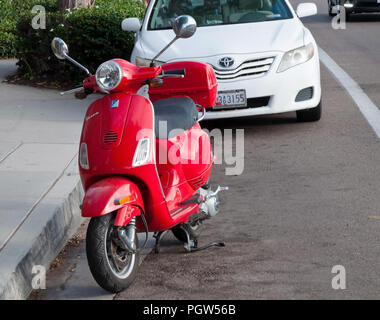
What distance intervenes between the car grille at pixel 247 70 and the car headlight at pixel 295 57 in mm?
136

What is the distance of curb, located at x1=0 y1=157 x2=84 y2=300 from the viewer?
15.4 feet

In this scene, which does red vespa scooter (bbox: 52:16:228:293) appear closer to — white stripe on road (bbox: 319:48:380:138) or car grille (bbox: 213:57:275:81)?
car grille (bbox: 213:57:275:81)

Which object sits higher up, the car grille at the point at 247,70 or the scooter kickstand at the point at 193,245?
the scooter kickstand at the point at 193,245

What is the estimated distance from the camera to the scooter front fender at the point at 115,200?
14.7 feet

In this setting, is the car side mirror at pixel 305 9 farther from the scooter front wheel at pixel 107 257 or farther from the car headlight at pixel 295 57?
the scooter front wheel at pixel 107 257

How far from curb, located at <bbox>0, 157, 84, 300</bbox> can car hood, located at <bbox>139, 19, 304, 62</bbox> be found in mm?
2413

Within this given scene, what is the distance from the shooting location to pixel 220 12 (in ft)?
31.6

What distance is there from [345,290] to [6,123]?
17.9ft

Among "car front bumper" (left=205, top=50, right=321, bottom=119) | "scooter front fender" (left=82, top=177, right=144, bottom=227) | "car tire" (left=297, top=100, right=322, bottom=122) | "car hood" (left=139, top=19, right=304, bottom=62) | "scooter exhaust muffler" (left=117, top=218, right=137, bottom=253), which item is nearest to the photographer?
"scooter front fender" (left=82, top=177, right=144, bottom=227)

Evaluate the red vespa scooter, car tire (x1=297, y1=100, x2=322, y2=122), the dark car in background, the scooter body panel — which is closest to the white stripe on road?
car tire (x1=297, y1=100, x2=322, y2=122)

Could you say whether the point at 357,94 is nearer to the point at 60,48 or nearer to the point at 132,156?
the point at 60,48

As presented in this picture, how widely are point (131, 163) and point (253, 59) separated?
421 cm

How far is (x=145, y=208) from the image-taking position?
4.91m

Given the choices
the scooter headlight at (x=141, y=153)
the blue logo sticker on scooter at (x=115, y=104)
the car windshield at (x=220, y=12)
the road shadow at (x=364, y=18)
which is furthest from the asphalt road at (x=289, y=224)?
the road shadow at (x=364, y=18)
